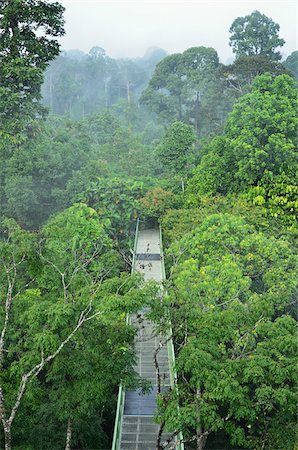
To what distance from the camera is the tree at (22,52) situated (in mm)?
19266

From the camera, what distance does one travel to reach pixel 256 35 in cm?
3628

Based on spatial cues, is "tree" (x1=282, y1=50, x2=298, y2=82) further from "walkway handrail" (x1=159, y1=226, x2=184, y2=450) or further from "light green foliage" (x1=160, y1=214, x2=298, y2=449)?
"light green foliage" (x1=160, y1=214, x2=298, y2=449)

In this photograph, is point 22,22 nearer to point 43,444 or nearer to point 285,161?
point 285,161

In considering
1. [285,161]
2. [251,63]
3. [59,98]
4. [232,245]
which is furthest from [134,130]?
[232,245]

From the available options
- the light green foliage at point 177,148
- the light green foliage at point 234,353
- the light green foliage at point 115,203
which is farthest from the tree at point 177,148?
the light green foliage at point 234,353

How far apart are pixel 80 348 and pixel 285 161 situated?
11174 millimetres

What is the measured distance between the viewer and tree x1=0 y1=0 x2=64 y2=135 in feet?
63.2

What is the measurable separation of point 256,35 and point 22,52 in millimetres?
20816

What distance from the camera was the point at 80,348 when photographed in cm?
917

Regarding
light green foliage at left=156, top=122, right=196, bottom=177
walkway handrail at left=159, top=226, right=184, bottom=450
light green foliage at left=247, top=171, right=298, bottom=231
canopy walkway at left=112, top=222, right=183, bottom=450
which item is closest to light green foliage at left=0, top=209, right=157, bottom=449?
canopy walkway at left=112, top=222, right=183, bottom=450

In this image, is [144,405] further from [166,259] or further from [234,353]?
[166,259]

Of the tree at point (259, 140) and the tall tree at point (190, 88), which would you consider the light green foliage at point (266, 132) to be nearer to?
the tree at point (259, 140)

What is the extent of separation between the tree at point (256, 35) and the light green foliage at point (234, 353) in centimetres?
2529

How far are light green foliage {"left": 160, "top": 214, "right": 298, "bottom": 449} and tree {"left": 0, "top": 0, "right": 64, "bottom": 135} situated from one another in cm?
969
